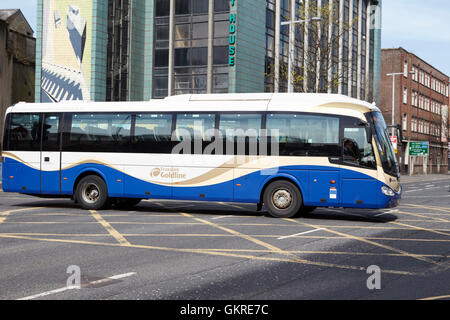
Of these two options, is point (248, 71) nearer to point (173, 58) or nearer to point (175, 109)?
point (173, 58)

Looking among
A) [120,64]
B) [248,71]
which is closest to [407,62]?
[248,71]

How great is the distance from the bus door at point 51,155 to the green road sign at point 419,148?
1900 inches

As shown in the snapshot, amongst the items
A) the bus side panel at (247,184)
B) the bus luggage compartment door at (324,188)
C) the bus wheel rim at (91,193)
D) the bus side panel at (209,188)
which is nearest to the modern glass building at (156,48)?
the bus wheel rim at (91,193)

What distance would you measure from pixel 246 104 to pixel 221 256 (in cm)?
700

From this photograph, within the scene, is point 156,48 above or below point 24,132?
above

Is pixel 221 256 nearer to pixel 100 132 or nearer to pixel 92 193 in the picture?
pixel 92 193

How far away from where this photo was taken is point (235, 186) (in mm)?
14562

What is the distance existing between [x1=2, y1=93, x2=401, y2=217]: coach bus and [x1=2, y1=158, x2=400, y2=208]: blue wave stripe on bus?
3cm

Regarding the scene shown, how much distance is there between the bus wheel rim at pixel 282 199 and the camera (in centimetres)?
1421

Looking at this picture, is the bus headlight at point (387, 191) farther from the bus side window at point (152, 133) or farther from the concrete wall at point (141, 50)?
the concrete wall at point (141, 50)

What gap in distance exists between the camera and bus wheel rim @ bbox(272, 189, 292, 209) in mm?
14212

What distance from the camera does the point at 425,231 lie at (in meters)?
11.8

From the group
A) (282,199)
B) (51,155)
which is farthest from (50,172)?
(282,199)

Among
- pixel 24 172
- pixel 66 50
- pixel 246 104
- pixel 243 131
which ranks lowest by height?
pixel 24 172
